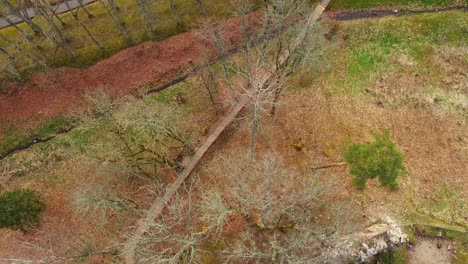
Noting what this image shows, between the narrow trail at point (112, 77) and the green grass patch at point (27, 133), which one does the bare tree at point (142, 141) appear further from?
the green grass patch at point (27, 133)

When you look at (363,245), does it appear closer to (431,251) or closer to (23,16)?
(431,251)

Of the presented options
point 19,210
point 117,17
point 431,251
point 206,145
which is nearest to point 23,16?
point 117,17

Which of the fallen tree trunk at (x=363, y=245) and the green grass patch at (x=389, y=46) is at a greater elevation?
the green grass patch at (x=389, y=46)

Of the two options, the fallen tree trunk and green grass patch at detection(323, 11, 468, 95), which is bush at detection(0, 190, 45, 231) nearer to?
the fallen tree trunk

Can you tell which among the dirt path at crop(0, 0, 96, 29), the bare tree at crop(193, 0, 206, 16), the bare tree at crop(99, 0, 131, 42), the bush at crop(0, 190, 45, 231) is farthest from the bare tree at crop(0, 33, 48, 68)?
the bare tree at crop(193, 0, 206, 16)

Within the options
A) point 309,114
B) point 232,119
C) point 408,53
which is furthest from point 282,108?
point 408,53

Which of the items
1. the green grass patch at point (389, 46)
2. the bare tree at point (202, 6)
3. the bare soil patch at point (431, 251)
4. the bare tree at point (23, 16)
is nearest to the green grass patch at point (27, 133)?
the bare tree at point (23, 16)

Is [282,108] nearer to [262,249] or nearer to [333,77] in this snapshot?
[333,77]
